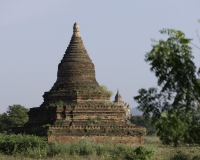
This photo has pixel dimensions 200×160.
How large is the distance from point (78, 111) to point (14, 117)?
80.5 feet

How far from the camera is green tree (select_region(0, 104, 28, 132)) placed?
5756 centimetres

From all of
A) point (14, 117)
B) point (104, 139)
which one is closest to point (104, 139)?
point (104, 139)

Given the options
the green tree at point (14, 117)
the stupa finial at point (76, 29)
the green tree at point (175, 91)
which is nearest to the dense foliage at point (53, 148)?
the stupa finial at point (76, 29)

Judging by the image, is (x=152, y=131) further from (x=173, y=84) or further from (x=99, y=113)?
(x=173, y=84)

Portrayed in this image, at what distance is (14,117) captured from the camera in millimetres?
58125

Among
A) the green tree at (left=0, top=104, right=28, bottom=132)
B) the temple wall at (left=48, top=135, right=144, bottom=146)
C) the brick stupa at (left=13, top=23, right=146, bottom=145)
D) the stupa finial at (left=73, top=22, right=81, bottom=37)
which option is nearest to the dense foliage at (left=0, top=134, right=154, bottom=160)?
the temple wall at (left=48, top=135, right=144, bottom=146)

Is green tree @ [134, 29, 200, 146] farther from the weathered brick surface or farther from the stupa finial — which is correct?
the stupa finial

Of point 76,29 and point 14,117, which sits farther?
point 14,117

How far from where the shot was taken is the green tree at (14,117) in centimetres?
5756

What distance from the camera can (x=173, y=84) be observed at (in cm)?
1374

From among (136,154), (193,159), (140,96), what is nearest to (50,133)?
(136,154)

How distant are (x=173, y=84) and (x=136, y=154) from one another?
16.0m

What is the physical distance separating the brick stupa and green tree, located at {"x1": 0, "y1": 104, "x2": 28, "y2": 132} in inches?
806

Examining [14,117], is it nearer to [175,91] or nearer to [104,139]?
[104,139]
